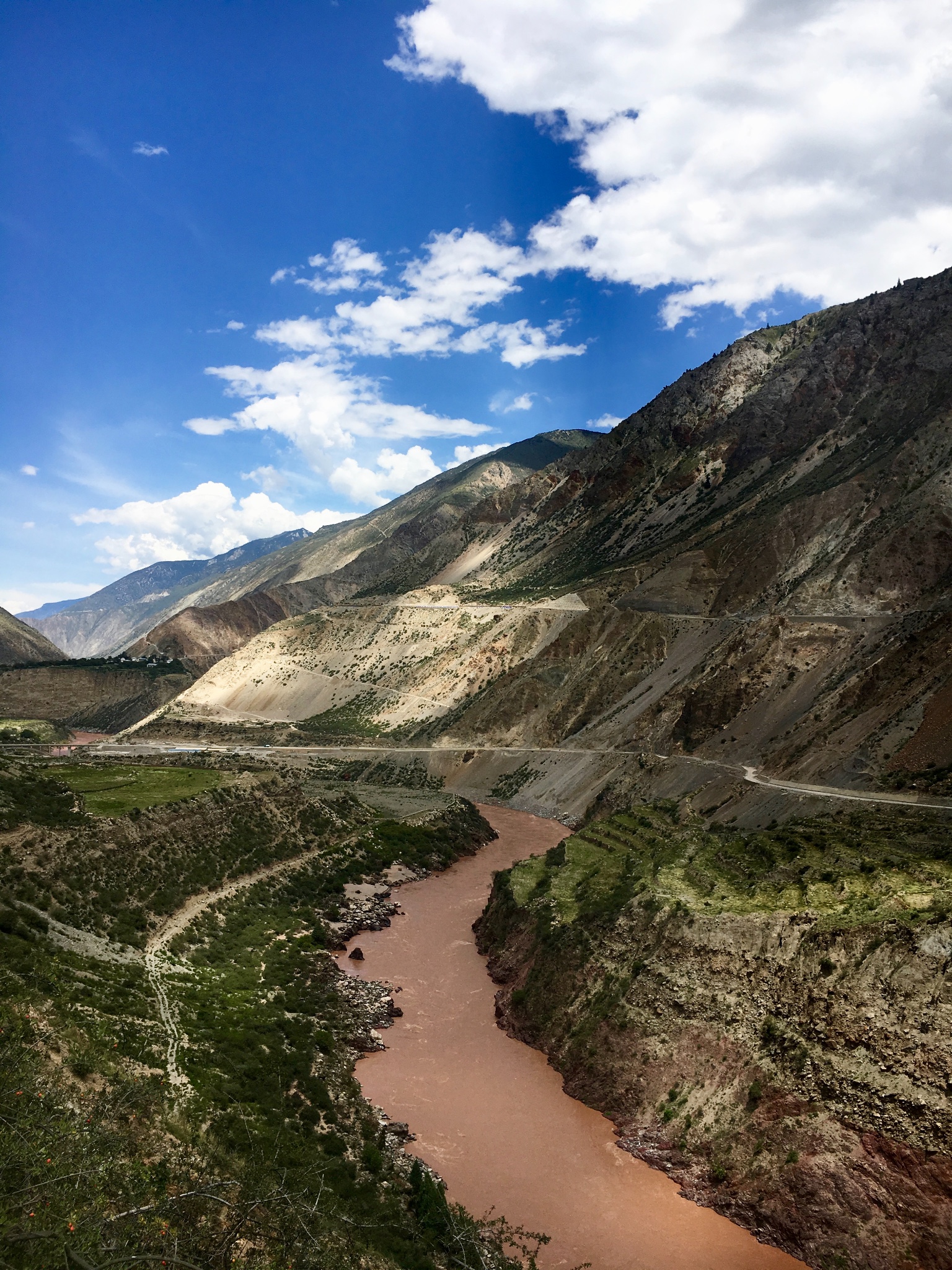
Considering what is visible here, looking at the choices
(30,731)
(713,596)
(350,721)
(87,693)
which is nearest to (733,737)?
(713,596)

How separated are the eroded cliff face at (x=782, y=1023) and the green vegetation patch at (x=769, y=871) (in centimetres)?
12

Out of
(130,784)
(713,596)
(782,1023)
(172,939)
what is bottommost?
(172,939)

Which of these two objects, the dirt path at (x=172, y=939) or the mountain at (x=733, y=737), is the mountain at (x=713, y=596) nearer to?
the mountain at (x=733, y=737)

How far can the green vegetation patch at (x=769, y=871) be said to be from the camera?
84.2 ft

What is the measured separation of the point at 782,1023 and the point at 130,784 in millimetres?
42252

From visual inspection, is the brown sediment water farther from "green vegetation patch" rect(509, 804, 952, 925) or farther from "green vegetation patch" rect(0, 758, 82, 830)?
"green vegetation patch" rect(0, 758, 82, 830)

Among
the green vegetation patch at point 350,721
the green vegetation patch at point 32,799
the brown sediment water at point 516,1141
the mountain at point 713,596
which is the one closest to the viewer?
the brown sediment water at point 516,1141

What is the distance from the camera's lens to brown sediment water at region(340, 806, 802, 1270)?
20.6 meters

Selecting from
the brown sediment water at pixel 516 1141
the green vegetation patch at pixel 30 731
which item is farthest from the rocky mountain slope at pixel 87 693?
the brown sediment water at pixel 516 1141

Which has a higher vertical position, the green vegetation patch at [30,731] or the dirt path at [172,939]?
the green vegetation patch at [30,731]

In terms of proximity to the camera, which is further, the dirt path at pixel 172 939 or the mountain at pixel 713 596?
the mountain at pixel 713 596

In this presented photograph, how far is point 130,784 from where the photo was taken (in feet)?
173

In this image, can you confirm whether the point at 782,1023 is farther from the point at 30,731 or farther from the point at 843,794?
the point at 30,731

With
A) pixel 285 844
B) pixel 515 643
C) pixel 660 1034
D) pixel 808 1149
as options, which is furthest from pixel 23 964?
pixel 515 643
